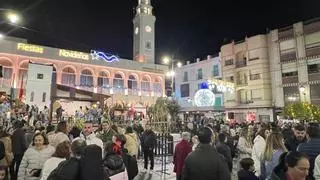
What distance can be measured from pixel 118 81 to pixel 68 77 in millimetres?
6367

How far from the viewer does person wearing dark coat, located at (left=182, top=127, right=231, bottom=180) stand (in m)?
3.43

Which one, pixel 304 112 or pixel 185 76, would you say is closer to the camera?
pixel 304 112

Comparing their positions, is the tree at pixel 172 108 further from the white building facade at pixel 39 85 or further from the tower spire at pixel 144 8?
the tower spire at pixel 144 8

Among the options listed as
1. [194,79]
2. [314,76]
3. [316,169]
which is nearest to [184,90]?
[194,79]


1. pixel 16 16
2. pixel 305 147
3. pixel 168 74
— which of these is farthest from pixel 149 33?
pixel 305 147

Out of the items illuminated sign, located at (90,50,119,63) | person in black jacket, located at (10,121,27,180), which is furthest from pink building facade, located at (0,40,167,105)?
person in black jacket, located at (10,121,27,180)

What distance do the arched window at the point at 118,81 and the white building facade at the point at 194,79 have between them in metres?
10.7

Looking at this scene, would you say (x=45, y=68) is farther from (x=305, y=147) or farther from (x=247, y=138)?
(x=305, y=147)

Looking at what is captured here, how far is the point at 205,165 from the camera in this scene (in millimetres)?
3443

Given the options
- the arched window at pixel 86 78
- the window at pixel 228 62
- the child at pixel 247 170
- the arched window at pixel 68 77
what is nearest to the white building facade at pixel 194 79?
the window at pixel 228 62

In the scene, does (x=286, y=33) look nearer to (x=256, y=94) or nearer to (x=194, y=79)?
(x=256, y=94)

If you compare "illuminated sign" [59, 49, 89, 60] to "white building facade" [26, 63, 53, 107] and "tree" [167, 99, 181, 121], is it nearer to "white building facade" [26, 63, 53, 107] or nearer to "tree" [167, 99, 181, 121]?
"white building facade" [26, 63, 53, 107]

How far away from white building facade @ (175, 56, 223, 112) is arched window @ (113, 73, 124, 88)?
10669mm

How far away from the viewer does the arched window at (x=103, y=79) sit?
32.8 meters
